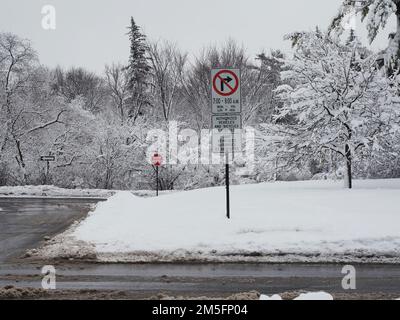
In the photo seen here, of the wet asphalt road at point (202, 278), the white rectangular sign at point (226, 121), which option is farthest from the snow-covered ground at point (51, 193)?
the wet asphalt road at point (202, 278)

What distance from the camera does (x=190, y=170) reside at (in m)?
33.0

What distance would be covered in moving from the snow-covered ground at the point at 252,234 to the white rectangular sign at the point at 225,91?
8.56 feet

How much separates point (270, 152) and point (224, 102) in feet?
25.9

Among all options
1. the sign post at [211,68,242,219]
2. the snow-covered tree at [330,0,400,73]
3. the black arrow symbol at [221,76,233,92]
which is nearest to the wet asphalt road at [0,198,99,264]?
the sign post at [211,68,242,219]

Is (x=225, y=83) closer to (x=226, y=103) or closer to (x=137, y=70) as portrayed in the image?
(x=226, y=103)

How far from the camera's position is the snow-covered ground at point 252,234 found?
9.00 m

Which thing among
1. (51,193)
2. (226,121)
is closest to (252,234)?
(226,121)

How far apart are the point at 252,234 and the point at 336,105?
338 inches

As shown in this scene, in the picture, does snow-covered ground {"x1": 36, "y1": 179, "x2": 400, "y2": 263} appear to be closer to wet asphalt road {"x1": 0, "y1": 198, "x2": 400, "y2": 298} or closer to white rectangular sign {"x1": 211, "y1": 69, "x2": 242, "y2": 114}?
wet asphalt road {"x1": 0, "y1": 198, "x2": 400, "y2": 298}

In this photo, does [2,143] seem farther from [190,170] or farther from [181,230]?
[181,230]

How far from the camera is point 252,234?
9977mm

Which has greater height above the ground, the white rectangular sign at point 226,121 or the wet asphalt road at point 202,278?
the white rectangular sign at point 226,121

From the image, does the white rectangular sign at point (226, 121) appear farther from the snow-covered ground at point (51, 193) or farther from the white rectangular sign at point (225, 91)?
the snow-covered ground at point (51, 193)

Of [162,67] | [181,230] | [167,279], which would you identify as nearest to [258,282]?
[167,279]
